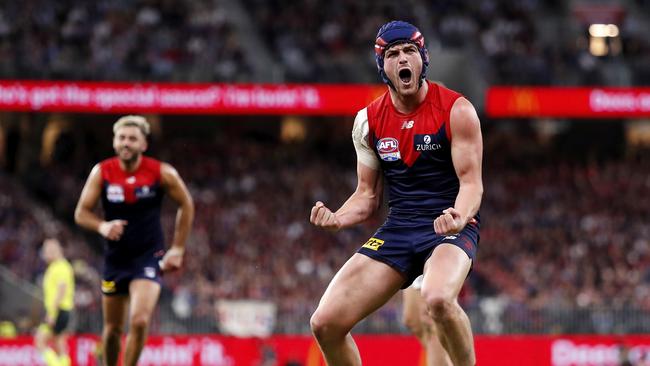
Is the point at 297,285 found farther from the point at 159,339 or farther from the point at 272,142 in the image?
the point at 272,142

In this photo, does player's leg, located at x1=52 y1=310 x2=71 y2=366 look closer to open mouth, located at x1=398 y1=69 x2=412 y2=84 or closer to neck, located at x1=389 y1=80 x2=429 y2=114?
neck, located at x1=389 y1=80 x2=429 y2=114

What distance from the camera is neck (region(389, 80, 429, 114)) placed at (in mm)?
8359

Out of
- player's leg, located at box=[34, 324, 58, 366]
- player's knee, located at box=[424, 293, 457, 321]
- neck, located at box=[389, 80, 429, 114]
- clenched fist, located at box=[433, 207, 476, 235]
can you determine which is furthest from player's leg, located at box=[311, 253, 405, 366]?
player's leg, located at box=[34, 324, 58, 366]

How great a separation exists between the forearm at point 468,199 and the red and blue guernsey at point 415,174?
25 centimetres

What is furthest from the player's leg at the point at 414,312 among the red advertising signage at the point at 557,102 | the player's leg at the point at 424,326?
the red advertising signage at the point at 557,102

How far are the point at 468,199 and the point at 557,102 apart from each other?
2038 cm

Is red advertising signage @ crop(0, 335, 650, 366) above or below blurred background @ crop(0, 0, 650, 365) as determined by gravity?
below

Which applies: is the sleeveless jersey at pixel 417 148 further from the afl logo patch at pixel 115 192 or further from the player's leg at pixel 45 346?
the player's leg at pixel 45 346

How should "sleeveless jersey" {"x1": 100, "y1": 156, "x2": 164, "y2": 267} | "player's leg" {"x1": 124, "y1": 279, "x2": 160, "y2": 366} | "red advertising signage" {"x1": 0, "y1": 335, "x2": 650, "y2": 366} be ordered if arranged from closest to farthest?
"player's leg" {"x1": 124, "y1": 279, "x2": 160, "y2": 366} → "sleeveless jersey" {"x1": 100, "y1": 156, "x2": 164, "y2": 267} → "red advertising signage" {"x1": 0, "y1": 335, "x2": 650, "y2": 366}

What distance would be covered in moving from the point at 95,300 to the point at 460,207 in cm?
1529

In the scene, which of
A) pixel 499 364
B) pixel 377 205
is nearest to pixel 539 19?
pixel 499 364

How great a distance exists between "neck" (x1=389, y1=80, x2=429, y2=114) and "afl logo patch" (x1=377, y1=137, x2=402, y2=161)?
0.21m

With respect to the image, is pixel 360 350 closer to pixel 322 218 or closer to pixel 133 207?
pixel 133 207

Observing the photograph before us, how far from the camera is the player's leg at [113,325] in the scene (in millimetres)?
11398
